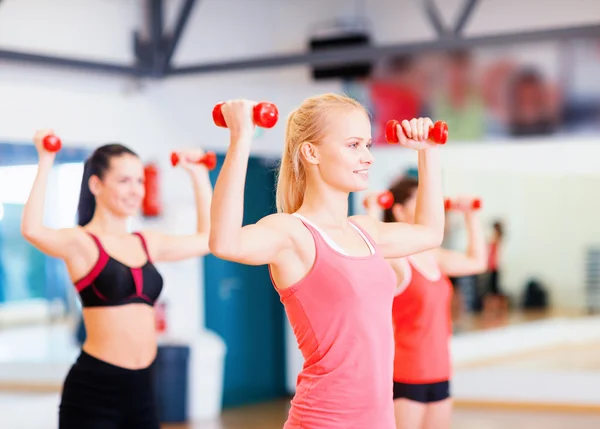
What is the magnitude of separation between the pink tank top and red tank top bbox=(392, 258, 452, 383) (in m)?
1.43

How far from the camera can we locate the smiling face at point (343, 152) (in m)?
2.05

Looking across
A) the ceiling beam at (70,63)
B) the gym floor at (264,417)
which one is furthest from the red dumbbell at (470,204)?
the ceiling beam at (70,63)

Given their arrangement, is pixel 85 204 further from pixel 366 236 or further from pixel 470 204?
pixel 470 204

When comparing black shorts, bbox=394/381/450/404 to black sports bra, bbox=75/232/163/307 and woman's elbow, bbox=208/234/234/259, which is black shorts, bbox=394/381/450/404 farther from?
woman's elbow, bbox=208/234/234/259

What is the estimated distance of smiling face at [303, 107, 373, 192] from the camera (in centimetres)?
205

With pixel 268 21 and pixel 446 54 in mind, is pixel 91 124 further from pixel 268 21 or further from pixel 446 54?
pixel 446 54

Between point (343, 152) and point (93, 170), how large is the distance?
1393mm

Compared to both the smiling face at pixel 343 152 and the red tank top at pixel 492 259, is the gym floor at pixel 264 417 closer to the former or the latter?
the red tank top at pixel 492 259

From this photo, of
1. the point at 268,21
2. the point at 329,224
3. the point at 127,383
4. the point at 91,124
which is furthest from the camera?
the point at 268,21

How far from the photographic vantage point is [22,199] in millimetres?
6273

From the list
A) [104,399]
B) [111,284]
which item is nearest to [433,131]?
[111,284]

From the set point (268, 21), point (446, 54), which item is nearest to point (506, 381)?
point (446, 54)

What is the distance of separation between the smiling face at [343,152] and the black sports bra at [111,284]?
116 centimetres

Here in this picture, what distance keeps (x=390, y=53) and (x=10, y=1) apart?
2756mm
